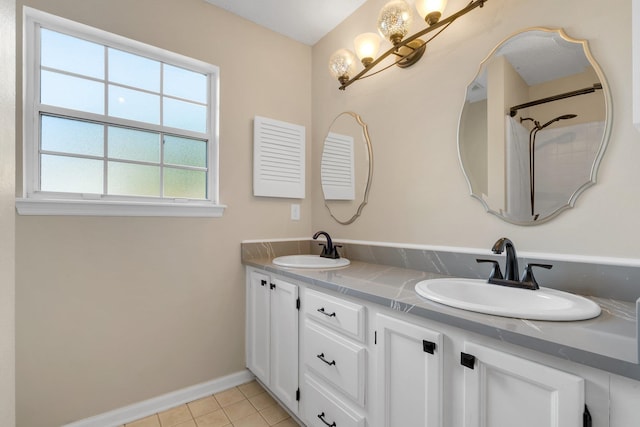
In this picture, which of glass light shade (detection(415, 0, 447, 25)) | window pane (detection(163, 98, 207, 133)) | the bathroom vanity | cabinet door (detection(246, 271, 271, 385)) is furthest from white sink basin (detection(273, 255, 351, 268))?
glass light shade (detection(415, 0, 447, 25))

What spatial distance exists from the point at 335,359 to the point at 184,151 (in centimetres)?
164

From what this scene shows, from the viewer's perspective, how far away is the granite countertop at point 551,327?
0.64m

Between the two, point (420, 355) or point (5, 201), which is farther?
point (420, 355)

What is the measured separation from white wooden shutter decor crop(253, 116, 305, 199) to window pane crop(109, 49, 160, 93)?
692mm

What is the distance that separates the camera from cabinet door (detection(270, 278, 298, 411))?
63.3 inches

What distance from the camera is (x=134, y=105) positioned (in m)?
1.83

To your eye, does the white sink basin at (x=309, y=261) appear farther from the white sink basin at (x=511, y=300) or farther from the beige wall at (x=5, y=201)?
the beige wall at (x=5, y=201)

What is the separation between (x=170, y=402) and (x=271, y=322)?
823 mm

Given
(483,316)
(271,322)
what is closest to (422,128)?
(483,316)

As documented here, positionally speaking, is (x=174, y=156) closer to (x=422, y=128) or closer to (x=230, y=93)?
(x=230, y=93)

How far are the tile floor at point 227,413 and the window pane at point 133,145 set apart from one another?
5.22 ft

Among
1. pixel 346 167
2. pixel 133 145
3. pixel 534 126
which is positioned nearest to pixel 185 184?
pixel 133 145

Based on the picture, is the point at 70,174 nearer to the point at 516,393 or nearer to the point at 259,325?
the point at 259,325

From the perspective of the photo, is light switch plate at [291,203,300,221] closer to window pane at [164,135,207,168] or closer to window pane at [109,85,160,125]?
window pane at [164,135,207,168]
